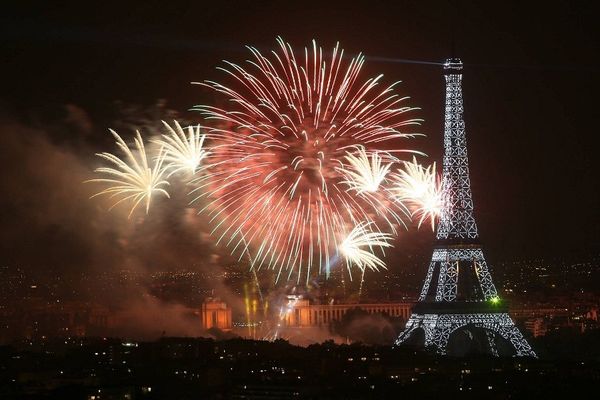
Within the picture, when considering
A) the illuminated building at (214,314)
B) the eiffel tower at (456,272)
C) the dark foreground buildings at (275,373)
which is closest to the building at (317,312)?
the illuminated building at (214,314)

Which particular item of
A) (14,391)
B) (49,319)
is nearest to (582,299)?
(49,319)

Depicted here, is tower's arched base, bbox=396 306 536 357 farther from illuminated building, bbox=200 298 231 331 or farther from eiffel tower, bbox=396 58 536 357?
illuminated building, bbox=200 298 231 331

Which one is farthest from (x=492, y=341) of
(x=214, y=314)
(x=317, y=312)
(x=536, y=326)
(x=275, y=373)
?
(x=214, y=314)

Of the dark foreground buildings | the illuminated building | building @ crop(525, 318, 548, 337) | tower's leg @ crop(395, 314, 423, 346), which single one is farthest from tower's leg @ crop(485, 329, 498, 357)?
the illuminated building

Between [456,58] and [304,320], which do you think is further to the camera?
[304,320]

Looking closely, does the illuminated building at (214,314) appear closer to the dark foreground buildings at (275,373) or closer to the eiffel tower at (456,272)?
the dark foreground buildings at (275,373)

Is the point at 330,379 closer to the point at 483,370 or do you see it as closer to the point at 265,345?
the point at 483,370

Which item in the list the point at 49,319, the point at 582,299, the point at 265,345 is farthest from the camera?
the point at 582,299
